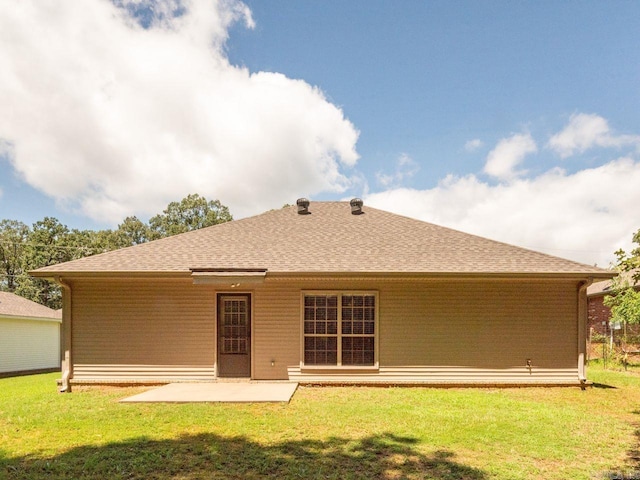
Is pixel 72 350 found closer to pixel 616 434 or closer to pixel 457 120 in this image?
pixel 616 434

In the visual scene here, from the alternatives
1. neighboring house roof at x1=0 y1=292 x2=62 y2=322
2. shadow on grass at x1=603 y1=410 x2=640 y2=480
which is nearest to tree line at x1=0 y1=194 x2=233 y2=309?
neighboring house roof at x1=0 y1=292 x2=62 y2=322

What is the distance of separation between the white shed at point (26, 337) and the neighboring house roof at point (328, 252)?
38.9ft

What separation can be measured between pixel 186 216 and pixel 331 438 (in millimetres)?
37086

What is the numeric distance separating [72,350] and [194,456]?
5998 millimetres

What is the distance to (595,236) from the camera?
2093 inches

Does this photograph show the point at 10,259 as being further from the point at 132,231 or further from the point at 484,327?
the point at 484,327

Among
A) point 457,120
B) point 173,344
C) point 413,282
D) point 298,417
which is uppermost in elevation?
point 457,120

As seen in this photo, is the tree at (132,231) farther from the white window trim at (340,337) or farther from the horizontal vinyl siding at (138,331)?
the white window trim at (340,337)

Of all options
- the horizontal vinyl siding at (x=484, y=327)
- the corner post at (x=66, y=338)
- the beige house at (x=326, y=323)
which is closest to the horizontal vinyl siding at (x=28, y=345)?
the corner post at (x=66, y=338)

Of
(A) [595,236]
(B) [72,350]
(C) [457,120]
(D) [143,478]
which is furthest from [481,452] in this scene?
(A) [595,236]

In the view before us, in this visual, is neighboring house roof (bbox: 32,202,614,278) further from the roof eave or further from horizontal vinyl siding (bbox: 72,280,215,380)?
horizontal vinyl siding (bbox: 72,280,215,380)

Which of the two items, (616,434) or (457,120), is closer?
(616,434)

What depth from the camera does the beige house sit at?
8.57 meters

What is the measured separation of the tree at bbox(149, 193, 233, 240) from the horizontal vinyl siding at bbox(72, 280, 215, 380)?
98.1ft
